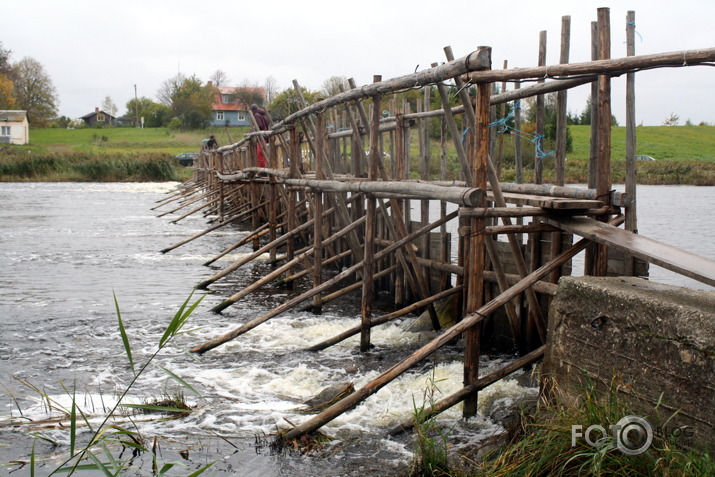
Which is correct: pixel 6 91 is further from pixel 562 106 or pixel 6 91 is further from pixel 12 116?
pixel 562 106

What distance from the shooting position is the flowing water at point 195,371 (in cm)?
631

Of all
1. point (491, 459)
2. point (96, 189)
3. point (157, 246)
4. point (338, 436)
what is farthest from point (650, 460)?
point (96, 189)

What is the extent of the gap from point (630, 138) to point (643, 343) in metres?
2.96

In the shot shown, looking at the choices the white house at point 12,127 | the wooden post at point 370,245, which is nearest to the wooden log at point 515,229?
the wooden post at point 370,245

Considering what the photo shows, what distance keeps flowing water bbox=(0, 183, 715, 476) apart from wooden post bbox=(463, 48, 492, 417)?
1.54 ft

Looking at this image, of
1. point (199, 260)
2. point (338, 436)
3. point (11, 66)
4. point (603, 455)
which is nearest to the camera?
point (603, 455)

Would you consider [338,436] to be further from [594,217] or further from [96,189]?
[96,189]

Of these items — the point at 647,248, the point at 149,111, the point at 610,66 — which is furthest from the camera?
the point at 149,111

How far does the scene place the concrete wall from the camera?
450 centimetres

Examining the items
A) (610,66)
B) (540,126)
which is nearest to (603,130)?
(610,66)

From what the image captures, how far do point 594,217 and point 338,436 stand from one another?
3029mm

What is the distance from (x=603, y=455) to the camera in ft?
13.9

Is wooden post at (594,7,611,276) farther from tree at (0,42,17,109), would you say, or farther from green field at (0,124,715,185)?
tree at (0,42,17,109)

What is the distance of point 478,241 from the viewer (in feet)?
21.3
